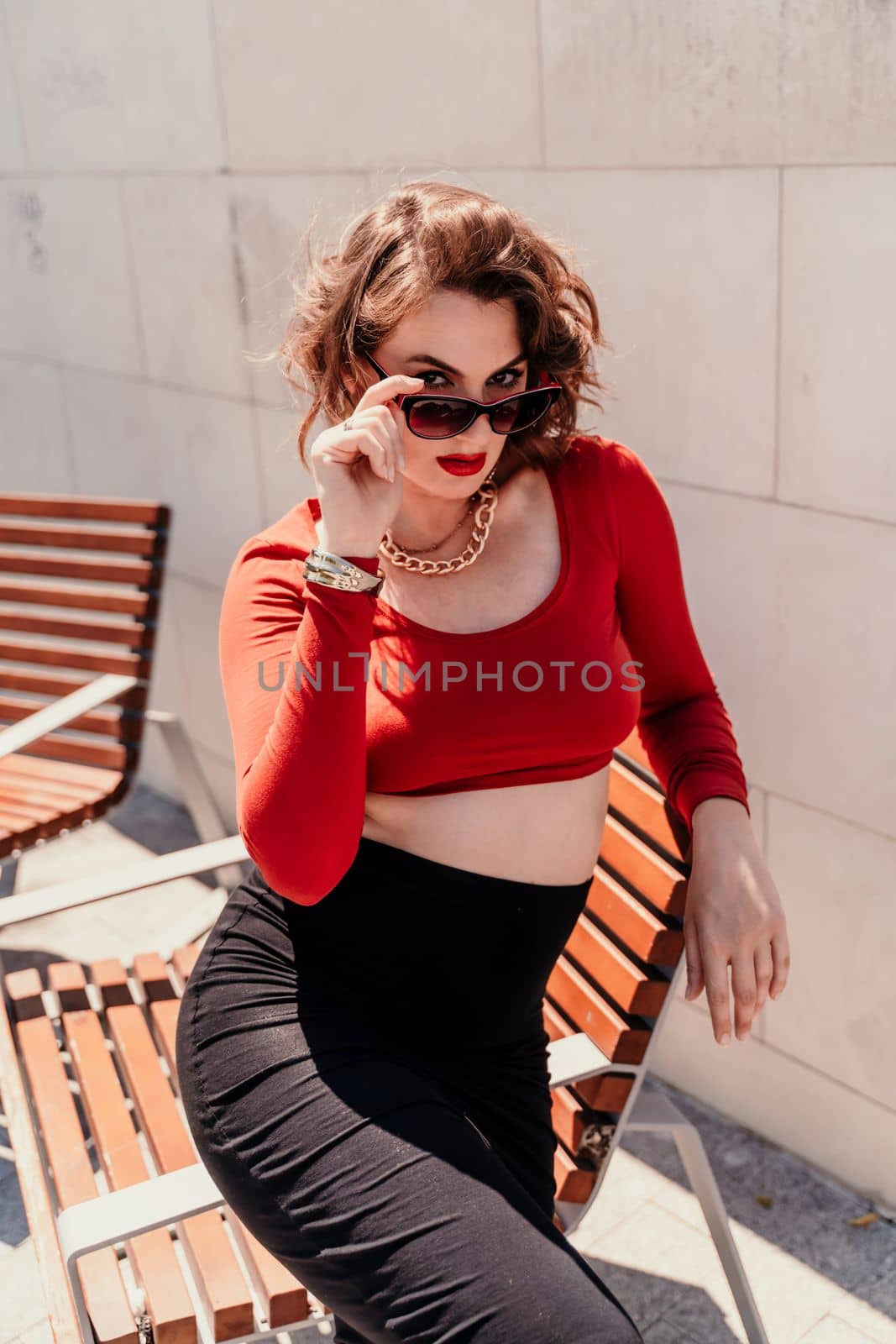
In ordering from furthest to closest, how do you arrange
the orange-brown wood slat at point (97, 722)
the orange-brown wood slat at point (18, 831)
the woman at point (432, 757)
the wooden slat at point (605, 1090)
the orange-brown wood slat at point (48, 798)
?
the orange-brown wood slat at point (97, 722)
the orange-brown wood slat at point (48, 798)
the orange-brown wood slat at point (18, 831)
the wooden slat at point (605, 1090)
the woman at point (432, 757)

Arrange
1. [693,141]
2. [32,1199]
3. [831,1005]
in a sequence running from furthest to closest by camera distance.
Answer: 1. [831,1005]
2. [693,141]
3. [32,1199]

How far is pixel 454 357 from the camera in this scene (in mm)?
2047

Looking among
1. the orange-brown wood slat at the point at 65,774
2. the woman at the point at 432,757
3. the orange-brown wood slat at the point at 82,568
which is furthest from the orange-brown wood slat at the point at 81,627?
the woman at the point at 432,757

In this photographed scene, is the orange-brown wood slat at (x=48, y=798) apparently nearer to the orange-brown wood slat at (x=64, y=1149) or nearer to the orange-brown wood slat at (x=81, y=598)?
the orange-brown wood slat at (x=81, y=598)

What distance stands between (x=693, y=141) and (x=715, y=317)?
33 cm

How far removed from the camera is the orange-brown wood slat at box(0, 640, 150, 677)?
3984 millimetres

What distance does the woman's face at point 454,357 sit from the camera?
204cm

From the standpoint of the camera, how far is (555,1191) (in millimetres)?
2186

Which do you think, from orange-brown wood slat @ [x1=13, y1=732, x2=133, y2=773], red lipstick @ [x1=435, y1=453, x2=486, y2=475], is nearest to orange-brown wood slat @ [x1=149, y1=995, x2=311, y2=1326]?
red lipstick @ [x1=435, y1=453, x2=486, y2=475]

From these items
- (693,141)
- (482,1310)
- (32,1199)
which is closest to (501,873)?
(482,1310)

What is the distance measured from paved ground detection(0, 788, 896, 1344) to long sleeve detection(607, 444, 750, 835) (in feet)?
3.51

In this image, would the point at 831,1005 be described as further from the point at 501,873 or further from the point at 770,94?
the point at 770,94

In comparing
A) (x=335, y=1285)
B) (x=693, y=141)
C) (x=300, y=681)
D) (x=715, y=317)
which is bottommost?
(x=335, y=1285)

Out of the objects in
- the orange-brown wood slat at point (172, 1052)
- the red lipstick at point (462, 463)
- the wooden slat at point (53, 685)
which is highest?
the red lipstick at point (462, 463)
